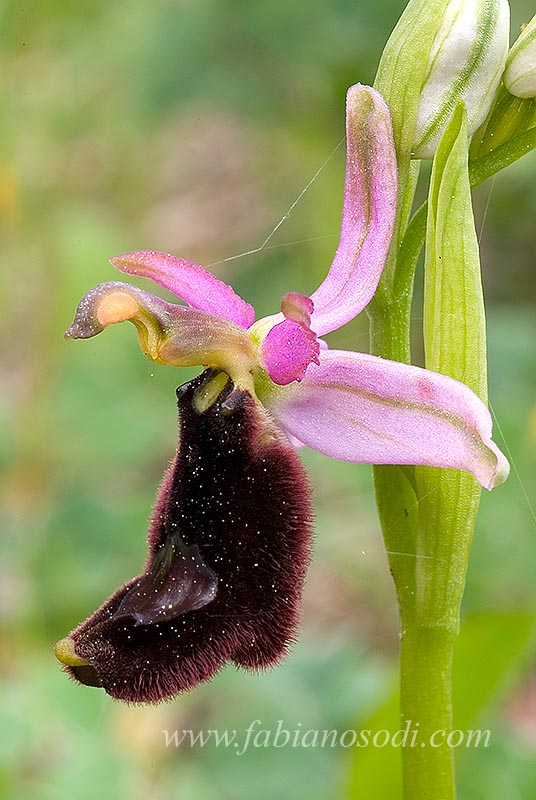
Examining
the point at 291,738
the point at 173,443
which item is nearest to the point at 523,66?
the point at 291,738

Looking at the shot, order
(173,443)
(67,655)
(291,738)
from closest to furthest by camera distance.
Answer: (67,655), (291,738), (173,443)

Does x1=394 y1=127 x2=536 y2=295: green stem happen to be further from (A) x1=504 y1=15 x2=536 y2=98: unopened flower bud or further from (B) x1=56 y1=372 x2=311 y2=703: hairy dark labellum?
(B) x1=56 y1=372 x2=311 y2=703: hairy dark labellum

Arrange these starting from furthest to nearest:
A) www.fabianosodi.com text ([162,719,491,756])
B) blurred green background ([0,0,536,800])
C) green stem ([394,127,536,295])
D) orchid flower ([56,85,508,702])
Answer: blurred green background ([0,0,536,800]) < www.fabianosodi.com text ([162,719,491,756]) < green stem ([394,127,536,295]) < orchid flower ([56,85,508,702])

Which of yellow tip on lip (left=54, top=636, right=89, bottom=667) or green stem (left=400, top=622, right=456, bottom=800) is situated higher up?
yellow tip on lip (left=54, top=636, right=89, bottom=667)

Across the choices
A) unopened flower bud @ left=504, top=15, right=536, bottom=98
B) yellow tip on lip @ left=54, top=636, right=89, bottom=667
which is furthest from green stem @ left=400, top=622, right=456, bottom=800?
unopened flower bud @ left=504, top=15, right=536, bottom=98

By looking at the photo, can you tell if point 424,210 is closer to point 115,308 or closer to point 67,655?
point 115,308

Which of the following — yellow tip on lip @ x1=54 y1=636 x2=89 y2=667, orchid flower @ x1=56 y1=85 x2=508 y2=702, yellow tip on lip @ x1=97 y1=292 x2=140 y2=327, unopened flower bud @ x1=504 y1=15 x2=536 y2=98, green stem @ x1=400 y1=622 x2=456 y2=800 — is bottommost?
green stem @ x1=400 y1=622 x2=456 y2=800

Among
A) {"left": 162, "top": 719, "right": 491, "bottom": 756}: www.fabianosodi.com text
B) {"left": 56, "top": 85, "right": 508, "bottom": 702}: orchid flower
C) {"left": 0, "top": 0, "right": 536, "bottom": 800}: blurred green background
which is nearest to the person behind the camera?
{"left": 56, "top": 85, "right": 508, "bottom": 702}: orchid flower
